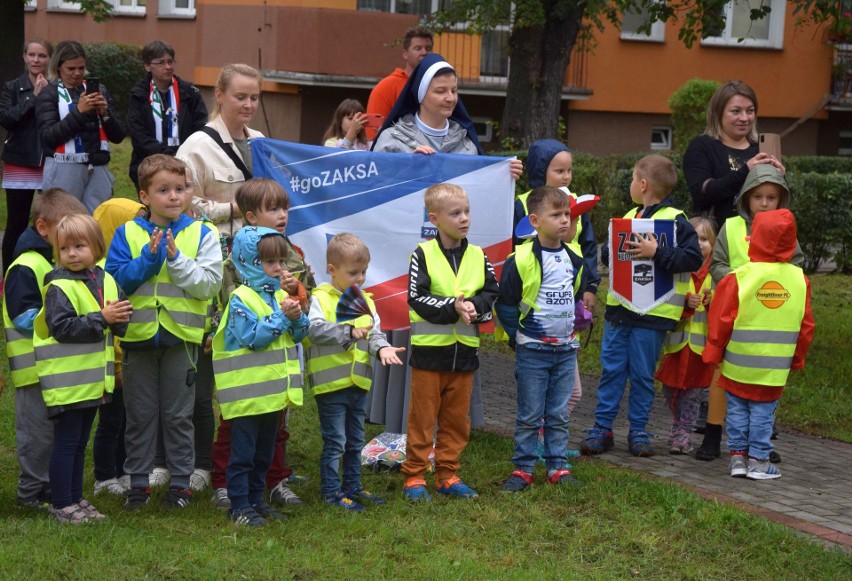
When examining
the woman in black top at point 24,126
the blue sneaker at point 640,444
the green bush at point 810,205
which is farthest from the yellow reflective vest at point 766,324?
the green bush at point 810,205

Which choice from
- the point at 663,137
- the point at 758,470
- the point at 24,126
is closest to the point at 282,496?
the point at 758,470

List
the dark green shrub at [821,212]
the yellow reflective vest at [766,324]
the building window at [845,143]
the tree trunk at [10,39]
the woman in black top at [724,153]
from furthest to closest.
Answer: the building window at [845,143], the tree trunk at [10,39], the dark green shrub at [821,212], the woman in black top at [724,153], the yellow reflective vest at [766,324]

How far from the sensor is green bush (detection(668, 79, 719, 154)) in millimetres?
23844

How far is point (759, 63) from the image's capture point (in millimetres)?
26531

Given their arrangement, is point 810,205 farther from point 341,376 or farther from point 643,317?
point 341,376

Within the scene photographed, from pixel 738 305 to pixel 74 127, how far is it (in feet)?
17.5

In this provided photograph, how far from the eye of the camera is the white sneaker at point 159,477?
21.9 ft

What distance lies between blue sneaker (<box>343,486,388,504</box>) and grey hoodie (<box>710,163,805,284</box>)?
2.73 metres

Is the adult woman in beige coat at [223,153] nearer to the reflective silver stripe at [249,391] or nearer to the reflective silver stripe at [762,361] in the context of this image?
the reflective silver stripe at [249,391]

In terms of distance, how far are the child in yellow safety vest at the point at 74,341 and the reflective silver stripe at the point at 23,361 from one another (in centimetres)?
15

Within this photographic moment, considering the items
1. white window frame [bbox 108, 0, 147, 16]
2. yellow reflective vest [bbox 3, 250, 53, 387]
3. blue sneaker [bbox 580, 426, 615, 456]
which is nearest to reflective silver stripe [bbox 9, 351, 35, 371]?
yellow reflective vest [bbox 3, 250, 53, 387]

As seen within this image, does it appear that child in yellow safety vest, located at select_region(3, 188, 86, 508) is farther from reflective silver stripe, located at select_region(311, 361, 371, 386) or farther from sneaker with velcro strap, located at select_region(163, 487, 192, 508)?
reflective silver stripe, located at select_region(311, 361, 371, 386)

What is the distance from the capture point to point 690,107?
949 inches

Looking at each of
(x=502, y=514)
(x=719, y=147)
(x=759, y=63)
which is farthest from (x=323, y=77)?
(x=502, y=514)
